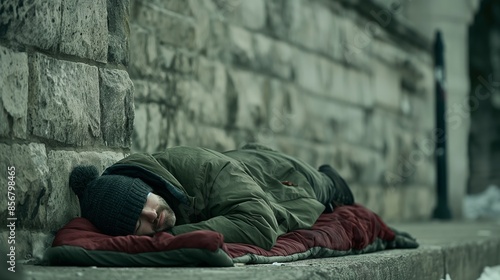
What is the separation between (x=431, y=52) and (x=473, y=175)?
5.13 meters

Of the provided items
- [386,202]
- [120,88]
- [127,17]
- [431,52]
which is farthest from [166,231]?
[431,52]

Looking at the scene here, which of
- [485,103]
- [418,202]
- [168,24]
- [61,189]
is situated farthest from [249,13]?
[485,103]

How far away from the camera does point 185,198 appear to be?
3561mm

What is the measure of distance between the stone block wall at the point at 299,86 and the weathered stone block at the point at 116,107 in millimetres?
879

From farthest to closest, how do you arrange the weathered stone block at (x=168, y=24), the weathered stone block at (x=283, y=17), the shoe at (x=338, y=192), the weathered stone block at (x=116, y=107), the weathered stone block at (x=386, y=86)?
the weathered stone block at (x=386, y=86) → the weathered stone block at (x=283, y=17) → the weathered stone block at (x=168, y=24) → the shoe at (x=338, y=192) → the weathered stone block at (x=116, y=107)

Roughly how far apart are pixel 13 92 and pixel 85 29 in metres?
0.50

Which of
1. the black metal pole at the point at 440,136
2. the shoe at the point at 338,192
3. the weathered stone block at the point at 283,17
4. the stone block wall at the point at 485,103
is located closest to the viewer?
the shoe at the point at 338,192

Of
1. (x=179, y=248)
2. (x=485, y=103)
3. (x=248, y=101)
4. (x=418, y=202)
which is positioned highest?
(x=248, y=101)

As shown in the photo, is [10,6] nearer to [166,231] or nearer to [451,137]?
[166,231]

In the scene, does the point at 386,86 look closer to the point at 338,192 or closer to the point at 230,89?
the point at 230,89

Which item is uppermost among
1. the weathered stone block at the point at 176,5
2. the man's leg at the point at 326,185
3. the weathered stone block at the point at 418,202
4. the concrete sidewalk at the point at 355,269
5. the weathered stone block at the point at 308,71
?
the weathered stone block at the point at 176,5

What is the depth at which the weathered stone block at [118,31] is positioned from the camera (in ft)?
12.5

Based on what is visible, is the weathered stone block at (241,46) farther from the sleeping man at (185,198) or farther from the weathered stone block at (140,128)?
the sleeping man at (185,198)

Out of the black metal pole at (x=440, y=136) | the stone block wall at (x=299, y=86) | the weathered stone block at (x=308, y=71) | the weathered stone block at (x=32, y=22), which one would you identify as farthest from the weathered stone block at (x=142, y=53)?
the black metal pole at (x=440, y=136)
